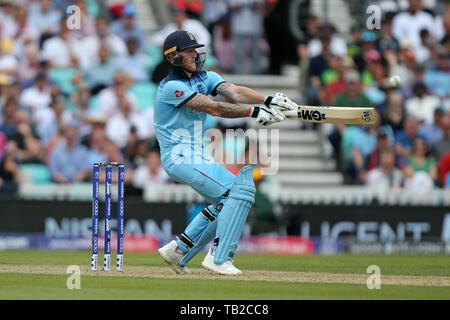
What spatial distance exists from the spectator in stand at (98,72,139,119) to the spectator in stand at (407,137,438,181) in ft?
13.8

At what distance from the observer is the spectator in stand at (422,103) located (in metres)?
16.3

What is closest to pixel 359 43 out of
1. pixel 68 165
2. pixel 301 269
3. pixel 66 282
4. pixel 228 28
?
pixel 228 28

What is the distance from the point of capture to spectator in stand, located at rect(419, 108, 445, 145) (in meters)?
15.8

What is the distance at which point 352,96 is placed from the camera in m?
15.1

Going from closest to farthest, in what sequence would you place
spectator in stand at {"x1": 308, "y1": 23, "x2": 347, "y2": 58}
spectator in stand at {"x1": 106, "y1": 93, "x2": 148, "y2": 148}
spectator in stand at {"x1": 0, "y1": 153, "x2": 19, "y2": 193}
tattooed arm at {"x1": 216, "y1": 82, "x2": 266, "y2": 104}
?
tattooed arm at {"x1": 216, "y1": 82, "x2": 266, "y2": 104}, spectator in stand at {"x1": 0, "y1": 153, "x2": 19, "y2": 193}, spectator in stand at {"x1": 106, "y1": 93, "x2": 148, "y2": 148}, spectator in stand at {"x1": 308, "y1": 23, "x2": 347, "y2": 58}

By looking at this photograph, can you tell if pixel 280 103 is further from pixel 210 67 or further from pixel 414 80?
pixel 414 80

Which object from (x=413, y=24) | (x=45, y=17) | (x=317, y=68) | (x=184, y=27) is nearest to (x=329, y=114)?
(x=317, y=68)

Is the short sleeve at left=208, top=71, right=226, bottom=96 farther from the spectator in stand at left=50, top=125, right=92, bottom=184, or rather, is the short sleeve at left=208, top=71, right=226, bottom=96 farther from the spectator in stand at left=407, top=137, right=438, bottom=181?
the spectator in stand at left=407, top=137, right=438, bottom=181

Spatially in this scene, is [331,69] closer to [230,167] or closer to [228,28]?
[228,28]

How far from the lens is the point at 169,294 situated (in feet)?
24.4

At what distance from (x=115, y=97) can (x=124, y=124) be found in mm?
497

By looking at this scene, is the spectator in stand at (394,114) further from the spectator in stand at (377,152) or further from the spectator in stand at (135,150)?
the spectator in stand at (135,150)

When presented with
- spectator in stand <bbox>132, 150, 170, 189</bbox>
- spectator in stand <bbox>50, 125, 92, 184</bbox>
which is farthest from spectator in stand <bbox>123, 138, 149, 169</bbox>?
spectator in stand <bbox>50, 125, 92, 184</bbox>

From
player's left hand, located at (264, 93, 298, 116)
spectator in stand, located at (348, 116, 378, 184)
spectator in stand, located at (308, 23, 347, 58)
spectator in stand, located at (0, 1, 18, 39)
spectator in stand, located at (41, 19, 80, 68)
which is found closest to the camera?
player's left hand, located at (264, 93, 298, 116)
